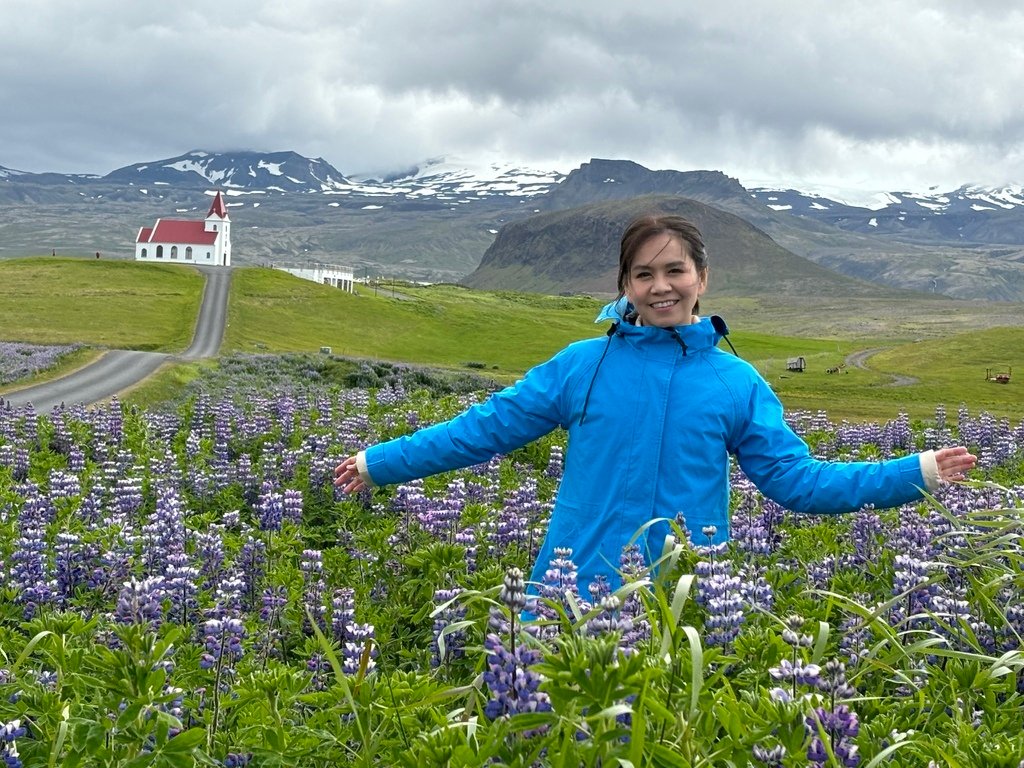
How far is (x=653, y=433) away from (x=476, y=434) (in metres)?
0.95

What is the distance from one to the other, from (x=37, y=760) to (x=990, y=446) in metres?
14.8

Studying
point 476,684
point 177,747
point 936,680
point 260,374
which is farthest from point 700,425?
point 260,374

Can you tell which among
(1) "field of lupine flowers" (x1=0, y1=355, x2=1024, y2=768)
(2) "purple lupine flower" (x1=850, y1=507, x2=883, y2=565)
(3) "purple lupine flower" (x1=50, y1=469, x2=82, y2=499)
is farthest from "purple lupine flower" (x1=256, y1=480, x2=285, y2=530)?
(2) "purple lupine flower" (x1=850, y1=507, x2=883, y2=565)

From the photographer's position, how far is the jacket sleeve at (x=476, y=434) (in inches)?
201

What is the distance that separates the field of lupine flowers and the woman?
26cm

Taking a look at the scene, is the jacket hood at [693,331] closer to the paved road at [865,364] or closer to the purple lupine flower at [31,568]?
the purple lupine flower at [31,568]

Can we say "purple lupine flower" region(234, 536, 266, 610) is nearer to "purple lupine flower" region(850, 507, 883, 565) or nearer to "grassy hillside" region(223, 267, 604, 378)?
"purple lupine flower" region(850, 507, 883, 565)

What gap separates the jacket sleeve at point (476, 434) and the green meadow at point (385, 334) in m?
31.1

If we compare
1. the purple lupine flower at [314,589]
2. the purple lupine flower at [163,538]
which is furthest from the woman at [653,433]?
the purple lupine flower at [163,538]

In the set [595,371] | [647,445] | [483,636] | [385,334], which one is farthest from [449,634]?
[385,334]

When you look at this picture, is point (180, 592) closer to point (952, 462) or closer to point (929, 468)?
point (929, 468)

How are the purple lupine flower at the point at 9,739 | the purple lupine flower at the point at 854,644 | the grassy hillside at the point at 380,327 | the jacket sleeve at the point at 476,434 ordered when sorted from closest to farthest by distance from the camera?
the purple lupine flower at the point at 9,739 → the purple lupine flower at the point at 854,644 → the jacket sleeve at the point at 476,434 → the grassy hillside at the point at 380,327

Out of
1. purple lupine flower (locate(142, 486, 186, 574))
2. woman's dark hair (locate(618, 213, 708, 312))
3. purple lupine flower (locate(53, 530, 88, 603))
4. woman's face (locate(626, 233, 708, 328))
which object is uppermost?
woman's dark hair (locate(618, 213, 708, 312))

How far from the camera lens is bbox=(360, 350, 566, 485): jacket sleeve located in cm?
509
